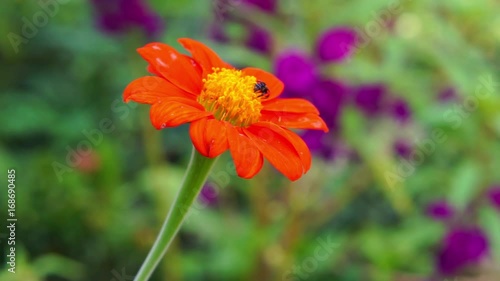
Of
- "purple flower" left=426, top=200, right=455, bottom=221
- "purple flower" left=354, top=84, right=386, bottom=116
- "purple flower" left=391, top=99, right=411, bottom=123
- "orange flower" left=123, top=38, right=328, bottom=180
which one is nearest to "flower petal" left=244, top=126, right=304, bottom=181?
"orange flower" left=123, top=38, right=328, bottom=180

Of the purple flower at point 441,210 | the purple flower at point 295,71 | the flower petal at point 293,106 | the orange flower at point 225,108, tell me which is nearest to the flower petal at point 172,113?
the orange flower at point 225,108

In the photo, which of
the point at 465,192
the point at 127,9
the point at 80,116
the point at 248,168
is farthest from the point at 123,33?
the point at 248,168

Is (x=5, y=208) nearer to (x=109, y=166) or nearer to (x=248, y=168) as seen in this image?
(x=109, y=166)

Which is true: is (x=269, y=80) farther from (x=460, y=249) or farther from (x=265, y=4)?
(x=460, y=249)

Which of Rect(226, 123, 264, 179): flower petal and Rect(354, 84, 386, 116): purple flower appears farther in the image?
Rect(354, 84, 386, 116): purple flower

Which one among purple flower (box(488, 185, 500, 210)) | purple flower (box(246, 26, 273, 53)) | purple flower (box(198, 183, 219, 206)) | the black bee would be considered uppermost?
purple flower (box(246, 26, 273, 53))

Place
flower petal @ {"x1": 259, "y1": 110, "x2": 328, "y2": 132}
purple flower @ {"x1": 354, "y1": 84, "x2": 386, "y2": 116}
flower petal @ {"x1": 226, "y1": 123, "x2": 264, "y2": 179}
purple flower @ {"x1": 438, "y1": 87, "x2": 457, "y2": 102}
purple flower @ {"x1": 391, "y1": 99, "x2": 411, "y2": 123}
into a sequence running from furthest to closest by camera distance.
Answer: purple flower @ {"x1": 438, "y1": 87, "x2": 457, "y2": 102} → purple flower @ {"x1": 391, "y1": 99, "x2": 411, "y2": 123} → purple flower @ {"x1": 354, "y1": 84, "x2": 386, "y2": 116} → flower petal @ {"x1": 259, "y1": 110, "x2": 328, "y2": 132} → flower petal @ {"x1": 226, "y1": 123, "x2": 264, "y2": 179}

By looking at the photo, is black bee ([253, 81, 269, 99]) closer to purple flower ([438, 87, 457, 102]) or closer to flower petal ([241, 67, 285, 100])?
flower petal ([241, 67, 285, 100])

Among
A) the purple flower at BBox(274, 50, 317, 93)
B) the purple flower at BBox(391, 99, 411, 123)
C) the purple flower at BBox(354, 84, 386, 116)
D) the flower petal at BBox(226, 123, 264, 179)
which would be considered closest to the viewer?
the flower petal at BBox(226, 123, 264, 179)
